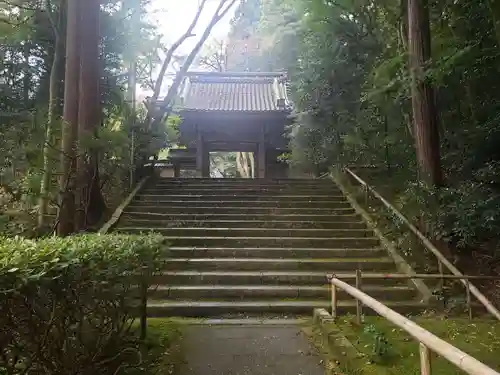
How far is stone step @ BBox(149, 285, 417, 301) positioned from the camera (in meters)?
6.18

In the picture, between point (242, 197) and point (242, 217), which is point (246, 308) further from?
point (242, 197)

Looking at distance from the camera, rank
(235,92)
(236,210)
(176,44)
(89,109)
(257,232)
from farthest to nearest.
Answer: (235,92), (176,44), (236,210), (257,232), (89,109)

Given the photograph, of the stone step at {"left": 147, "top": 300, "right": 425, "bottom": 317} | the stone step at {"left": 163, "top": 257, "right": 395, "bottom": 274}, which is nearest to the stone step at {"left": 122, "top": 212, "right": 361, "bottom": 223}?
the stone step at {"left": 163, "top": 257, "right": 395, "bottom": 274}

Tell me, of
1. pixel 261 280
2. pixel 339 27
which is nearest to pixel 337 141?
pixel 339 27

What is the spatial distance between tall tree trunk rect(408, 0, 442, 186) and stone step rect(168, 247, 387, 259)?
1702 mm

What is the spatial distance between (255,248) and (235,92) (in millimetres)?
12266

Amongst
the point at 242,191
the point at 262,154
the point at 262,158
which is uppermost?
the point at 262,154

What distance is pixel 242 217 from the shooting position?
9188 mm

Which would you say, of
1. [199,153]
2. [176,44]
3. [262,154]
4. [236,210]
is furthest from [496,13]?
[199,153]

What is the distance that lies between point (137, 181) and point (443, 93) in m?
7.37

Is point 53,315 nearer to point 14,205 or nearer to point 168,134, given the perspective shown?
point 14,205

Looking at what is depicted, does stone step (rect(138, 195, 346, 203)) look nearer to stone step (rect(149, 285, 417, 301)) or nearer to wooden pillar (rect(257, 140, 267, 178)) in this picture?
stone step (rect(149, 285, 417, 301))

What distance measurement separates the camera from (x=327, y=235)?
27.1 feet

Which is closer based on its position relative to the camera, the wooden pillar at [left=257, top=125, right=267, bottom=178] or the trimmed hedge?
the trimmed hedge
